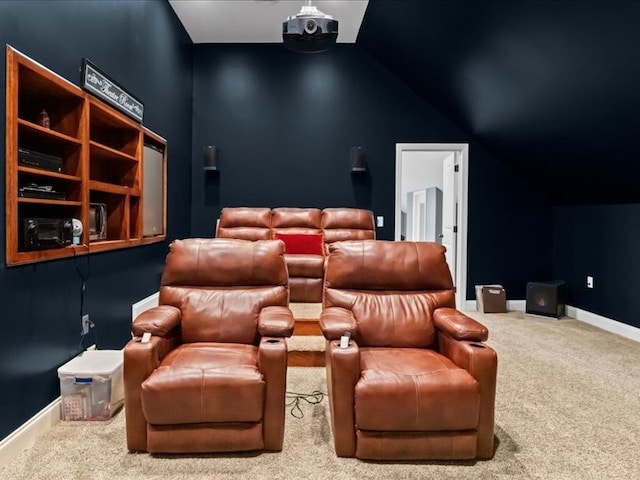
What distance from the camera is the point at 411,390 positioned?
1.83 m

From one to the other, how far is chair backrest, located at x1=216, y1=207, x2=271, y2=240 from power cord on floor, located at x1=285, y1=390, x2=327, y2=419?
247 cm

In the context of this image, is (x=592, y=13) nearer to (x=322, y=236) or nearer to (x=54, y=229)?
(x=322, y=236)

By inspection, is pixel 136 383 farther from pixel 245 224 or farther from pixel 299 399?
pixel 245 224

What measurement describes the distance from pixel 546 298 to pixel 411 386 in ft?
12.6

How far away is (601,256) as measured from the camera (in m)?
4.51

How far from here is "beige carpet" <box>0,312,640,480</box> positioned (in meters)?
1.84

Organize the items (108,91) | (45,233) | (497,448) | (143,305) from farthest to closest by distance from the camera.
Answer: (143,305) → (108,91) → (45,233) → (497,448)

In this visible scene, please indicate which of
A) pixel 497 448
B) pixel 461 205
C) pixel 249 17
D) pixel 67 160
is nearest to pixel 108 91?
pixel 67 160

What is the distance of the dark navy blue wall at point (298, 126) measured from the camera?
5.55m

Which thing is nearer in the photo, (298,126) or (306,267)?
(306,267)

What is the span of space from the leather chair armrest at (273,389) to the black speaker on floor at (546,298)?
4124mm

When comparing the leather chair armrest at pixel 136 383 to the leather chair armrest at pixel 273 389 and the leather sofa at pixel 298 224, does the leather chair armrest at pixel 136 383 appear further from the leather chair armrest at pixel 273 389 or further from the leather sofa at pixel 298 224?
the leather sofa at pixel 298 224

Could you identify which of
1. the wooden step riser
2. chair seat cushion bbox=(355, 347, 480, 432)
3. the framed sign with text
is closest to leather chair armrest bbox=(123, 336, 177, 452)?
chair seat cushion bbox=(355, 347, 480, 432)

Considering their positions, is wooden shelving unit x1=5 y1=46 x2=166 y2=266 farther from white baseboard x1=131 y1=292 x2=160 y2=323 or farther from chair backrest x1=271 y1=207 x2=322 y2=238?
chair backrest x1=271 y1=207 x2=322 y2=238
